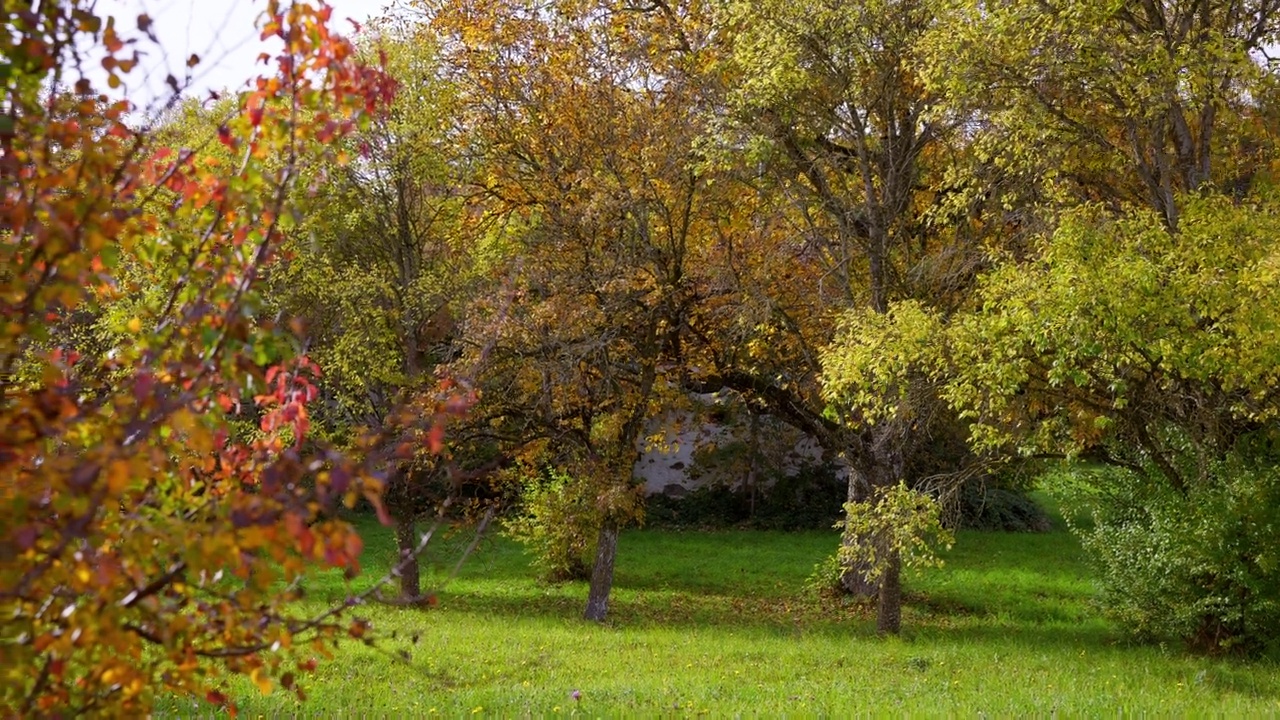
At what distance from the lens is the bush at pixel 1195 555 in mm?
14391

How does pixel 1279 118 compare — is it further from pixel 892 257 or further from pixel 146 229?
pixel 146 229

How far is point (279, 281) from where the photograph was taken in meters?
19.6

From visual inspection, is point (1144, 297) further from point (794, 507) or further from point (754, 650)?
point (794, 507)

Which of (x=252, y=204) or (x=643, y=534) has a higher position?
(x=252, y=204)

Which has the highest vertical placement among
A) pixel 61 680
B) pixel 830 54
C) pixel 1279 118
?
pixel 830 54

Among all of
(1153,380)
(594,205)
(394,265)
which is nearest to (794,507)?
(394,265)

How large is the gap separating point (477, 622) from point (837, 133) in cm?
969

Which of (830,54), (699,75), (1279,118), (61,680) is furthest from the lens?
(699,75)

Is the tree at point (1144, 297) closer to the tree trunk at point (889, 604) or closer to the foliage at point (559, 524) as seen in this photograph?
the tree trunk at point (889, 604)

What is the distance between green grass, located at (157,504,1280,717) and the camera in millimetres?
10094

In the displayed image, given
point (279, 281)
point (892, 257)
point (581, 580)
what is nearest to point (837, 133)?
point (892, 257)

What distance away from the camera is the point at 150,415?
3080mm

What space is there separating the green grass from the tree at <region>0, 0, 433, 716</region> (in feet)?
1.51

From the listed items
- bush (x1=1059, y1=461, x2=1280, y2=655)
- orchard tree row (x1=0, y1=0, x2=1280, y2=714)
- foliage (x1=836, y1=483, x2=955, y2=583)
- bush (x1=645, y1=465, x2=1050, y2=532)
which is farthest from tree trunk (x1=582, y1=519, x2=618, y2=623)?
bush (x1=645, y1=465, x2=1050, y2=532)
